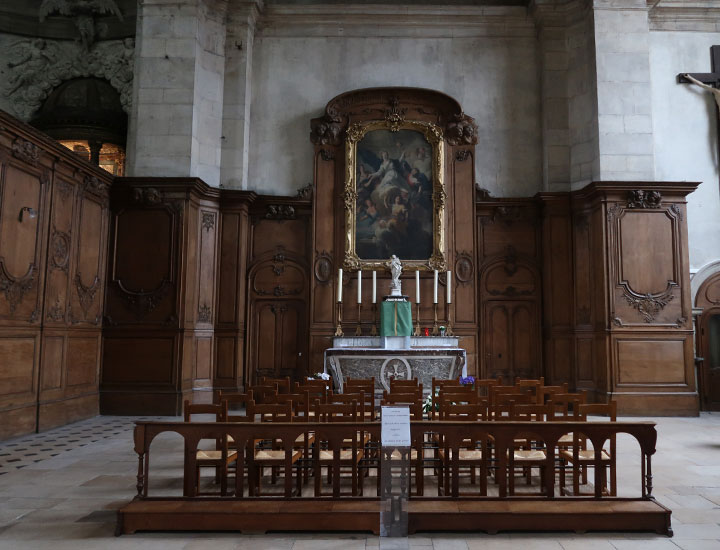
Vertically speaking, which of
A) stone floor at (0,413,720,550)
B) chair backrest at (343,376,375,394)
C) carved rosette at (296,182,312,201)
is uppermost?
carved rosette at (296,182,312,201)

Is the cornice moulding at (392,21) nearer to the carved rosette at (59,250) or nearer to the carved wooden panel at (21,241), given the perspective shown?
the carved rosette at (59,250)

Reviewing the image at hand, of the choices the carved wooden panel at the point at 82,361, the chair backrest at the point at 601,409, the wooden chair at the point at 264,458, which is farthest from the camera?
the carved wooden panel at the point at 82,361

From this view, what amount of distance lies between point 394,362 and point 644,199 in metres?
5.92

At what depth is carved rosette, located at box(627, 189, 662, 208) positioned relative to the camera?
12039 mm

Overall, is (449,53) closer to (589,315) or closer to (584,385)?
(589,315)

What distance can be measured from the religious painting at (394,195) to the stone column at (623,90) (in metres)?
3.48

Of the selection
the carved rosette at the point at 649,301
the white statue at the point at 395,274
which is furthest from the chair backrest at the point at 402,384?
the carved rosette at the point at 649,301

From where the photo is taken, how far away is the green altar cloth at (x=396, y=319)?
1194 centimetres

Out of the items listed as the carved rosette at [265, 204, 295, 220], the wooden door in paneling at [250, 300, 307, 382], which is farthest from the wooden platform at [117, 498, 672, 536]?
the carved rosette at [265, 204, 295, 220]

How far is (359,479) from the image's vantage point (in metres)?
5.66

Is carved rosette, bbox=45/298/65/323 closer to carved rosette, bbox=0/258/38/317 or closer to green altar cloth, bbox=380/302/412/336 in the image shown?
carved rosette, bbox=0/258/38/317

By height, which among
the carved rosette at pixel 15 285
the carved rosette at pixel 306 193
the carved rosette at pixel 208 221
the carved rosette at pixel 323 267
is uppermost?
the carved rosette at pixel 306 193

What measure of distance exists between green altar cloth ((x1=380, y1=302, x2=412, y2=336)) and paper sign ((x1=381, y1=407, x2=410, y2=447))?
727cm

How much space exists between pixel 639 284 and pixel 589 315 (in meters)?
1.14
